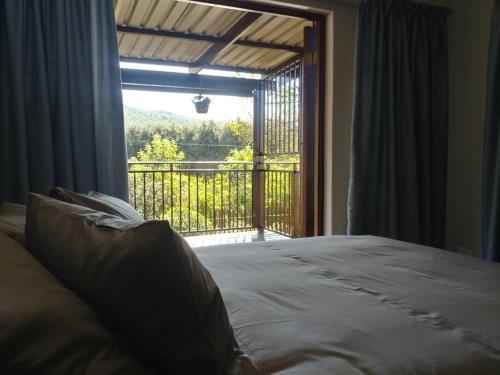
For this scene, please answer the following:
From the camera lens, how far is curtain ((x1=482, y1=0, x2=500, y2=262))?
2.81m

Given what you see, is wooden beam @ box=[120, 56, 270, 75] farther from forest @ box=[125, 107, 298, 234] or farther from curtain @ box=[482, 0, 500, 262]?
curtain @ box=[482, 0, 500, 262]

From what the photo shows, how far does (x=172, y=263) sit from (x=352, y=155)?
2725mm

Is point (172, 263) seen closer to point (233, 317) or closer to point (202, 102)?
point (233, 317)

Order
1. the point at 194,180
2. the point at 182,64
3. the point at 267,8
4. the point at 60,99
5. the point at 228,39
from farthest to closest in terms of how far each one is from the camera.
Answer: the point at 194,180 < the point at 182,64 < the point at 228,39 < the point at 267,8 < the point at 60,99

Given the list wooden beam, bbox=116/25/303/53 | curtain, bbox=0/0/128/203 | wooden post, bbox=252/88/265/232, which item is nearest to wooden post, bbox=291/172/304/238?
wooden post, bbox=252/88/265/232

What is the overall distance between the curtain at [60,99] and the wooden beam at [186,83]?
7.05ft

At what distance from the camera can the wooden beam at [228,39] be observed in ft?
11.1

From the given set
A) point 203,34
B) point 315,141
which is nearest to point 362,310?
point 315,141

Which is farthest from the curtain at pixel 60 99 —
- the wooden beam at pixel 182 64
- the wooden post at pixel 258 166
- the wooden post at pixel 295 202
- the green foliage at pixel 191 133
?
the green foliage at pixel 191 133

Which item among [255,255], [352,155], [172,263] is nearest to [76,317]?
[172,263]

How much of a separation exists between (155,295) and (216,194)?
16.6ft

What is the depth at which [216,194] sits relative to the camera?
5.69 metres

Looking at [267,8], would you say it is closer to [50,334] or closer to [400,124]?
[400,124]

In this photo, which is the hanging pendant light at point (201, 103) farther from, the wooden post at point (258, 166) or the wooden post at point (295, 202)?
the wooden post at point (295, 202)
